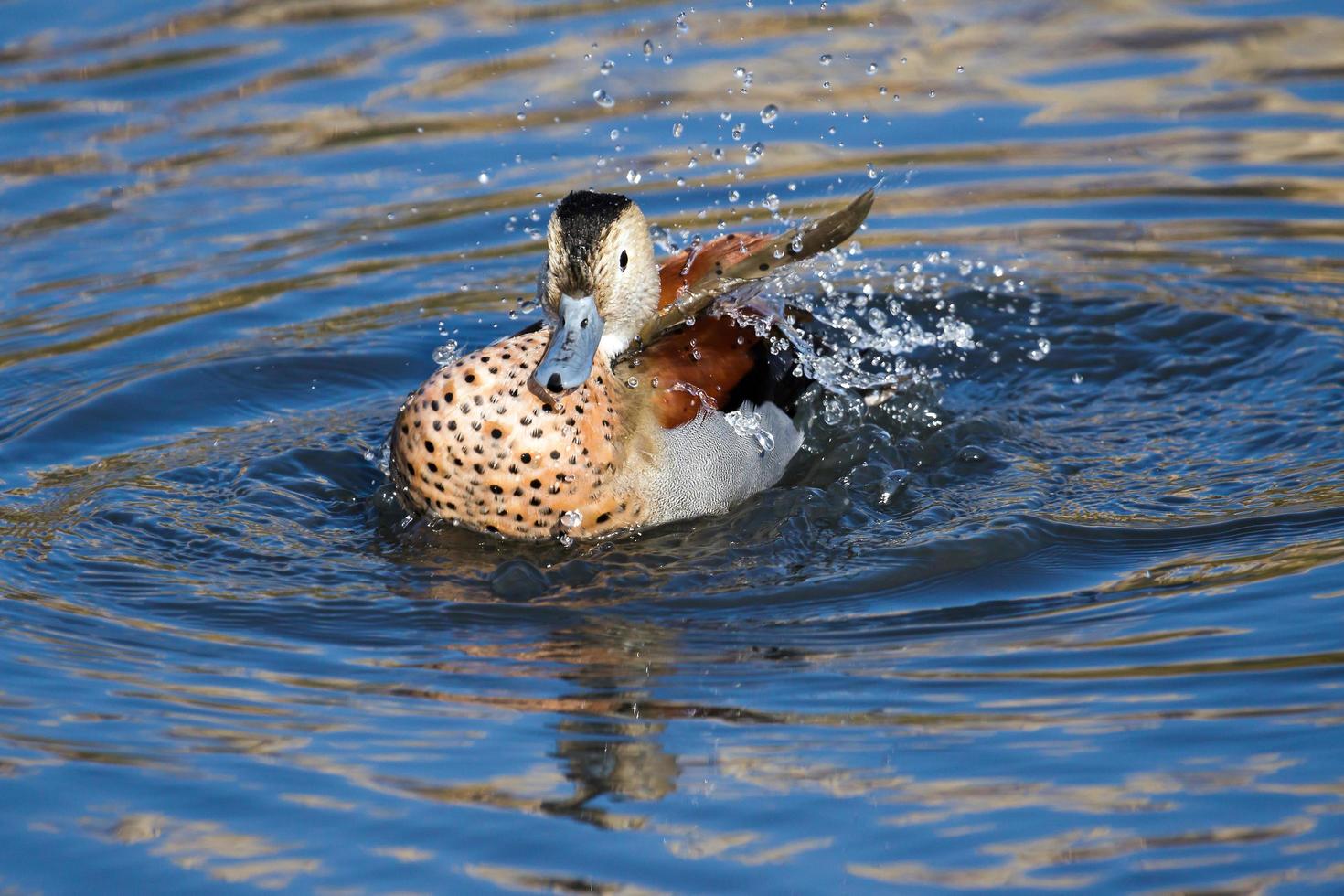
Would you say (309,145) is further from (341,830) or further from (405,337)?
(341,830)

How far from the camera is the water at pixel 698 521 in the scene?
4.25 meters

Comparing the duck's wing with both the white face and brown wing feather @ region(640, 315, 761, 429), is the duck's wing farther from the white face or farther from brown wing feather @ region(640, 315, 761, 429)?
the white face

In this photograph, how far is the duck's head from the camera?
230 inches

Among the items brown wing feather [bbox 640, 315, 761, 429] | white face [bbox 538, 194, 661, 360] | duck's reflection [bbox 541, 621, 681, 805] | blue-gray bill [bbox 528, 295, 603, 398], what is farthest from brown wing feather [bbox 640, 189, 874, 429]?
duck's reflection [bbox 541, 621, 681, 805]

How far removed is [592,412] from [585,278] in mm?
443

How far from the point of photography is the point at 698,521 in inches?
248

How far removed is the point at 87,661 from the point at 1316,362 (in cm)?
485

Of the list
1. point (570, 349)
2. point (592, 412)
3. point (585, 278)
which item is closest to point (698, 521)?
point (592, 412)

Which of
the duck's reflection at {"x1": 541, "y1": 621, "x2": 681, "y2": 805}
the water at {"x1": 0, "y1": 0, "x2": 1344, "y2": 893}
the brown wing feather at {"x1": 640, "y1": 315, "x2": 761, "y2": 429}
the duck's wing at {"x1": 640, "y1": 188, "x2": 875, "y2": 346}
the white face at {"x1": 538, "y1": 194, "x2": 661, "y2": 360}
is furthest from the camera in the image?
the duck's wing at {"x1": 640, "y1": 188, "x2": 875, "y2": 346}

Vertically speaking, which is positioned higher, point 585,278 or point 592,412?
point 585,278

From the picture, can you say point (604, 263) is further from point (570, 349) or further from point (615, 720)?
point (615, 720)

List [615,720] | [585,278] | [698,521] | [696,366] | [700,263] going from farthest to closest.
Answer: [700,263] < [696,366] < [698,521] < [585,278] < [615,720]

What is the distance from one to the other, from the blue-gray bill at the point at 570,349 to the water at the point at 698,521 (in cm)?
61

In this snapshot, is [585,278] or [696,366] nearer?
[585,278]
